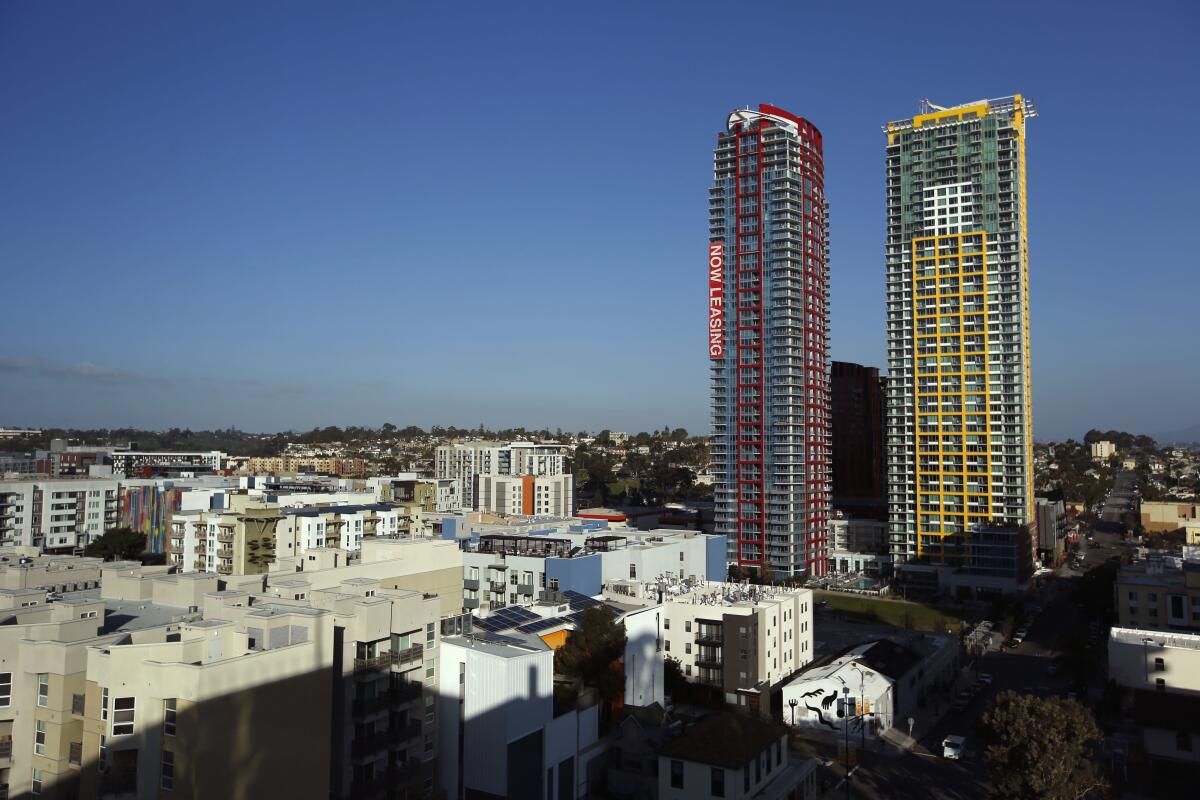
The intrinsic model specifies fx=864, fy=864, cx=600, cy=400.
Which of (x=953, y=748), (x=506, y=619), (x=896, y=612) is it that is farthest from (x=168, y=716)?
(x=896, y=612)

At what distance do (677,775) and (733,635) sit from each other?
442 inches

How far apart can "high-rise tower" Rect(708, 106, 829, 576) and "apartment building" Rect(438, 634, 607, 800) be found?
42.6m

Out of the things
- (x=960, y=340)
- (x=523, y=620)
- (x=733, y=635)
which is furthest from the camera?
(x=960, y=340)

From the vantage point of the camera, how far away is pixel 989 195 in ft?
197

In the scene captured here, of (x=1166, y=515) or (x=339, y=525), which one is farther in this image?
(x=1166, y=515)

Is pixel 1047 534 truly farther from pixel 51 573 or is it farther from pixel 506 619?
pixel 51 573

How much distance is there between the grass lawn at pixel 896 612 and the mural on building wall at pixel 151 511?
4549 centimetres

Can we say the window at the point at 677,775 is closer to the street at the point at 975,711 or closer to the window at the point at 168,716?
the street at the point at 975,711

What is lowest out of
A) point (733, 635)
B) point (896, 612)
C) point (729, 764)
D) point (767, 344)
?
point (896, 612)

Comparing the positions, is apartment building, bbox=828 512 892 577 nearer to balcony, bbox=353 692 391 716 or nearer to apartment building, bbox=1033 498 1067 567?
apartment building, bbox=1033 498 1067 567

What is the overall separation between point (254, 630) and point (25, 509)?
179ft

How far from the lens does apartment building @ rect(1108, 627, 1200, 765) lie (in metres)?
25.1

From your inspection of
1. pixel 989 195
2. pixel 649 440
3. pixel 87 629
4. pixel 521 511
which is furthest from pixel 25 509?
pixel 649 440

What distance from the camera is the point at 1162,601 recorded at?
38469 millimetres
